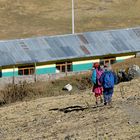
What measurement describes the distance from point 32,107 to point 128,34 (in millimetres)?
18793

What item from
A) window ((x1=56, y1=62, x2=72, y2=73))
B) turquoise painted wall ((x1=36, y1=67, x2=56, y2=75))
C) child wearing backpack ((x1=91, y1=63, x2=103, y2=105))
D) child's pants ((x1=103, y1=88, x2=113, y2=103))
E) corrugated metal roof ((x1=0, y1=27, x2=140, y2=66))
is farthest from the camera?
window ((x1=56, y1=62, x2=72, y2=73))

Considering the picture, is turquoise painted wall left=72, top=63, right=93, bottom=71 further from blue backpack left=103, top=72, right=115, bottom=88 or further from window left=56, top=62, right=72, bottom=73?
blue backpack left=103, top=72, right=115, bottom=88

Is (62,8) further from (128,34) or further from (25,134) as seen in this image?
(25,134)

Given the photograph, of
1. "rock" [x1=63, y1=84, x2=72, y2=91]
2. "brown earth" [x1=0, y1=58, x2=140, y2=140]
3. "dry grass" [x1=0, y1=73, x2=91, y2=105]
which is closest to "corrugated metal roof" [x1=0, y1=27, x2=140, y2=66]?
"dry grass" [x1=0, y1=73, x2=91, y2=105]

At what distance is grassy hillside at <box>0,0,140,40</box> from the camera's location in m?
54.0

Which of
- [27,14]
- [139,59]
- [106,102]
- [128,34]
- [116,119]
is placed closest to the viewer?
[116,119]

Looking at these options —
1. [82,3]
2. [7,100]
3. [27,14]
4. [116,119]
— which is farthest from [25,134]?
[82,3]

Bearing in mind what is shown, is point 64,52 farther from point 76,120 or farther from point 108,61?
point 76,120

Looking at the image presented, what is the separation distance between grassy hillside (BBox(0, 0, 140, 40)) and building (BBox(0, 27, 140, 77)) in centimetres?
1607

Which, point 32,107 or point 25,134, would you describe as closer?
point 25,134

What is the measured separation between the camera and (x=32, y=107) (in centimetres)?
1962

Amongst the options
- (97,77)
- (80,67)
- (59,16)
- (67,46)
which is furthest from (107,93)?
(59,16)

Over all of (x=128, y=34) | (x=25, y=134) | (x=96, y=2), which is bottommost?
(x=25, y=134)

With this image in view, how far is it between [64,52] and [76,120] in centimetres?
1811
